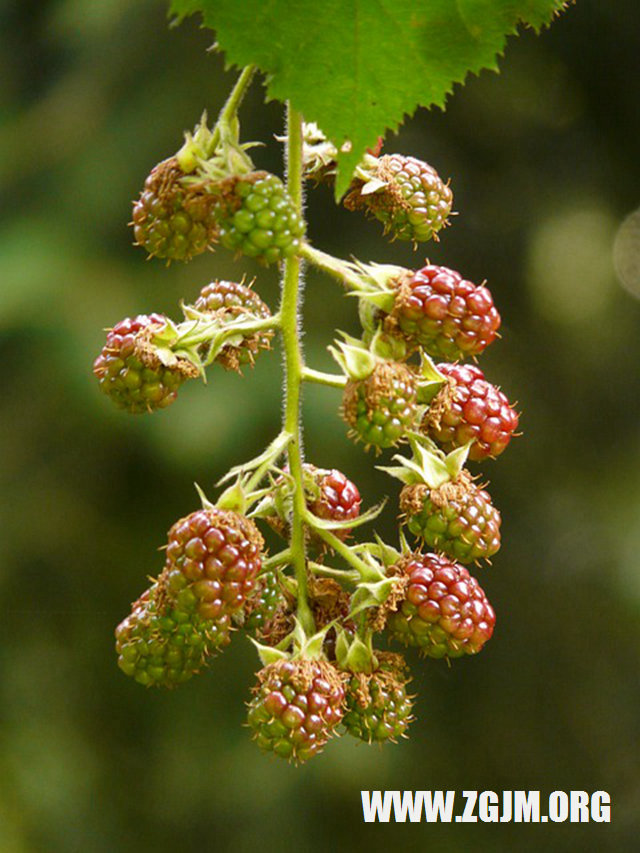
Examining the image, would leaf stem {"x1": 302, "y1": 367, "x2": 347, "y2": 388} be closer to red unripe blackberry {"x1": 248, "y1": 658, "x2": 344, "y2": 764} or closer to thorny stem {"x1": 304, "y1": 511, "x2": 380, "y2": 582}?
thorny stem {"x1": 304, "y1": 511, "x2": 380, "y2": 582}

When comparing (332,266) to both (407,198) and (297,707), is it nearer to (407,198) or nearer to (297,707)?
(407,198)

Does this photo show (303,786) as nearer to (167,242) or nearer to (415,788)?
(415,788)

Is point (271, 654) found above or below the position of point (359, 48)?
below

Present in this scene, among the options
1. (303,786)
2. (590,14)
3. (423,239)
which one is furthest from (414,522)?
(590,14)

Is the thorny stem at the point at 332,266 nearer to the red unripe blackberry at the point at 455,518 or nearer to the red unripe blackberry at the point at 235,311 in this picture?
the red unripe blackberry at the point at 235,311

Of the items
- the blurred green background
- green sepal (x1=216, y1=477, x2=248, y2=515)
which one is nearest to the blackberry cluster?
green sepal (x1=216, y1=477, x2=248, y2=515)

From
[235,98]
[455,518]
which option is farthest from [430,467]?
[235,98]
